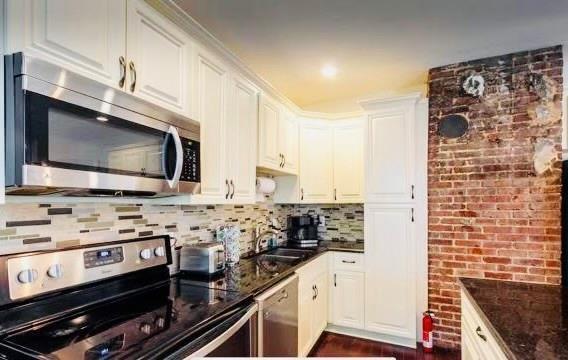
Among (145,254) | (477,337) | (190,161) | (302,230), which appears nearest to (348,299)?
(302,230)

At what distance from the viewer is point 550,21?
2.13m

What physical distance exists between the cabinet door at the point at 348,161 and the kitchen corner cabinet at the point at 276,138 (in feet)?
1.62

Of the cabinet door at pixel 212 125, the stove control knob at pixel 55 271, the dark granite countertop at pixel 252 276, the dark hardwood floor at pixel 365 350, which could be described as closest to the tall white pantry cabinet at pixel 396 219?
the dark hardwood floor at pixel 365 350

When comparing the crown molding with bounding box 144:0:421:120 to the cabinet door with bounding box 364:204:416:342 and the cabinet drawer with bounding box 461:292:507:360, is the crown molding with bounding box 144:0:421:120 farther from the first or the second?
the cabinet drawer with bounding box 461:292:507:360

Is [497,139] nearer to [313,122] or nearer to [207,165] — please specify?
[313,122]

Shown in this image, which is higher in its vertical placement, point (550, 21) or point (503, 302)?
point (550, 21)

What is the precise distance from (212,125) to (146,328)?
115 centimetres

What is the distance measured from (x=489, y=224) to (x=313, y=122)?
73.7 inches

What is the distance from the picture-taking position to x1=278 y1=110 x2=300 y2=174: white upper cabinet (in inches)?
114

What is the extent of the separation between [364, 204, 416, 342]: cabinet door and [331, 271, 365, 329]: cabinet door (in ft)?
0.19

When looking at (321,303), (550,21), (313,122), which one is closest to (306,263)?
(321,303)

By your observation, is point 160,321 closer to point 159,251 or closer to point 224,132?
point 159,251

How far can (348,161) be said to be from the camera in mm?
3342

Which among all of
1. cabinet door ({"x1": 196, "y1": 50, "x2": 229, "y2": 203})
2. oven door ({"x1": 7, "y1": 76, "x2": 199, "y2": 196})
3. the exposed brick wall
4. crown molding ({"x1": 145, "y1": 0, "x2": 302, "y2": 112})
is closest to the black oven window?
oven door ({"x1": 7, "y1": 76, "x2": 199, "y2": 196})
